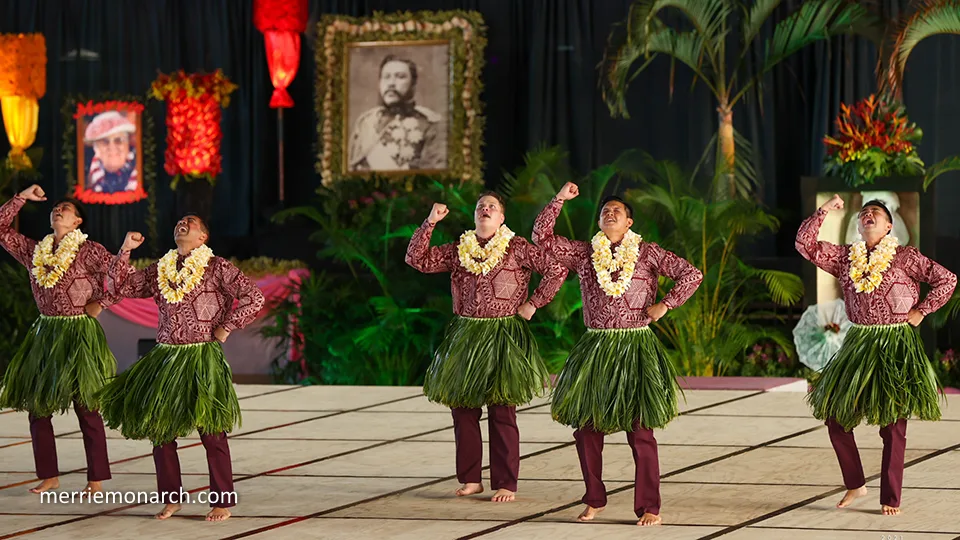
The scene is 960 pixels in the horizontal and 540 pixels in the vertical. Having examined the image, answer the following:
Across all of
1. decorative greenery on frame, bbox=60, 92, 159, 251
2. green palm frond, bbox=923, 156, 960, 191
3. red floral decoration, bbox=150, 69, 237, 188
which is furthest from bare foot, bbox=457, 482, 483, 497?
decorative greenery on frame, bbox=60, 92, 159, 251

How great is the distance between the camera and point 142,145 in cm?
1130

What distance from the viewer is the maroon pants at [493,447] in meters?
4.67

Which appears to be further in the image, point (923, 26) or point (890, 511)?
point (923, 26)

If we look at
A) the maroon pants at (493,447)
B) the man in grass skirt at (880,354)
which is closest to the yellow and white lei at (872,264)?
the man in grass skirt at (880,354)

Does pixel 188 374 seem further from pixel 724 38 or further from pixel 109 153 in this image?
pixel 109 153

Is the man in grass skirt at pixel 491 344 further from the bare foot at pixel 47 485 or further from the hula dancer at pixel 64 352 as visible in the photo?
the bare foot at pixel 47 485

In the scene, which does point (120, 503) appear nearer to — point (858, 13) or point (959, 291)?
point (959, 291)

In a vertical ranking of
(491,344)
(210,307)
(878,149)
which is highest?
(878,149)

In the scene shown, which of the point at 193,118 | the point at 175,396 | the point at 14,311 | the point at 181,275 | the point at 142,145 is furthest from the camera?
the point at 142,145

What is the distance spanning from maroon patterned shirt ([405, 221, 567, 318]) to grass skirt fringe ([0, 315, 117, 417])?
1.10m

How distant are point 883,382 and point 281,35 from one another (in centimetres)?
696

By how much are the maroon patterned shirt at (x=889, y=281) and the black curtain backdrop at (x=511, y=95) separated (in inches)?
187

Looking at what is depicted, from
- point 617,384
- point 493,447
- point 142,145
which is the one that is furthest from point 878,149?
point 142,145

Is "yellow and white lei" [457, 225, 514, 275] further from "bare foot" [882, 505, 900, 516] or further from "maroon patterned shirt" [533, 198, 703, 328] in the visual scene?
"bare foot" [882, 505, 900, 516]
